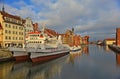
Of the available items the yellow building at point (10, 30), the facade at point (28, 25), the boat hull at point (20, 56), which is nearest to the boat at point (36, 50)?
the boat hull at point (20, 56)

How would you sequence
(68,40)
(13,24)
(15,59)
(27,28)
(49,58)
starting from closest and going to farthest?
(15,59), (49,58), (13,24), (27,28), (68,40)

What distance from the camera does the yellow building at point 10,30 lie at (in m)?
55.3

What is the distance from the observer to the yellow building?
55.3 m

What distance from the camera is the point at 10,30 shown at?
58.5 meters

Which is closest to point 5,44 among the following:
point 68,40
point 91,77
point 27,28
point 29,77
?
point 27,28

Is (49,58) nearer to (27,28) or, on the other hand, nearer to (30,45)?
(30,45)

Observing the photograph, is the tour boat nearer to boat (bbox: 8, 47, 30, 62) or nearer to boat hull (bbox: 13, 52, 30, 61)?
boat (bbox: 8, 47, 30, 62)

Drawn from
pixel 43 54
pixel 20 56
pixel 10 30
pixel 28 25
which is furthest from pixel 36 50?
pixel 28 25

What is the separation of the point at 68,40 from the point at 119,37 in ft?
102

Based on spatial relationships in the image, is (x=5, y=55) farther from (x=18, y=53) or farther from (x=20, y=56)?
(x=20, y=56)

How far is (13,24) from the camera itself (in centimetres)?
6003

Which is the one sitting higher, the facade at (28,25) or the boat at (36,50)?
the facade at (28,25)

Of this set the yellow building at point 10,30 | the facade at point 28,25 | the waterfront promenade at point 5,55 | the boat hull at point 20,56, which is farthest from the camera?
the facade at point 28,25

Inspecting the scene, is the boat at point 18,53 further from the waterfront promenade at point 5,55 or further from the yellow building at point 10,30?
the yellow building at point 10,30
